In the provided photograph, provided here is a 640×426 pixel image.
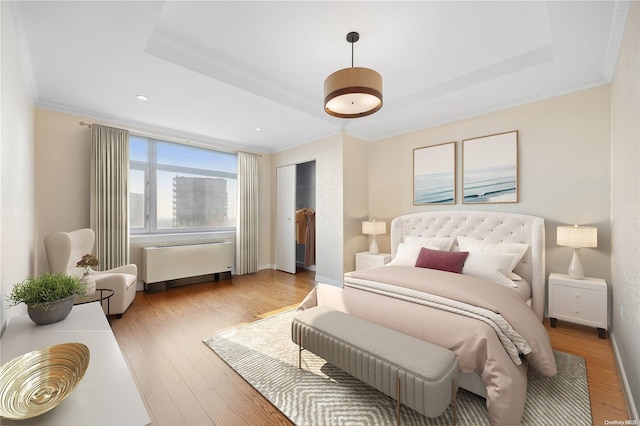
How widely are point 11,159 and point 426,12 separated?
10.4 feet

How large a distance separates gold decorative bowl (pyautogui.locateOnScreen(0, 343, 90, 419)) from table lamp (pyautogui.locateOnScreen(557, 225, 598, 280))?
3.79 metres

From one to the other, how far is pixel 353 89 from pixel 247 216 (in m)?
3.80

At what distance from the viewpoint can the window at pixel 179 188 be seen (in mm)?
4223

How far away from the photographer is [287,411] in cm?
163

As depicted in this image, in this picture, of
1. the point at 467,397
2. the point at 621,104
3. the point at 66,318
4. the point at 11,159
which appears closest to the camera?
the point at 66,318

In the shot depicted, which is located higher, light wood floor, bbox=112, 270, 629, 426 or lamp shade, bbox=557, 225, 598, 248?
lamp shade, bbox=557, 225, 598, 248

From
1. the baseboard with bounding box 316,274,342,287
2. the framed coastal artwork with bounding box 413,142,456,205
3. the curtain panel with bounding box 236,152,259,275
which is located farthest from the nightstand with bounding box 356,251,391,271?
the curtain panel with bounding box 236,152,259,275

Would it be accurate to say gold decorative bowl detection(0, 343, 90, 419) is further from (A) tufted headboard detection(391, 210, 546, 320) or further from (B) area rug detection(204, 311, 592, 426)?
(A) tufted headboard detection(391, 210, 546, 320)

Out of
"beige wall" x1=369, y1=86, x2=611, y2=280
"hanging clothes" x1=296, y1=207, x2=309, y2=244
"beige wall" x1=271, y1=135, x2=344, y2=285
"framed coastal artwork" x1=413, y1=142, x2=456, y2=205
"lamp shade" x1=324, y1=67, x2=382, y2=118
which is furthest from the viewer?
"hanging clothes" x1=296, y1=207, x2=309, y2=244

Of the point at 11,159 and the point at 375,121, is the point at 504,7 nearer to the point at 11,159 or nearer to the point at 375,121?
the point at 375,121

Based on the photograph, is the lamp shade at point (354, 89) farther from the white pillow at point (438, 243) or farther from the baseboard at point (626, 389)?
the baseboard at point (626, 389)

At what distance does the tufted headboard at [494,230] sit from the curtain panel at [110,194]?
13.0ft

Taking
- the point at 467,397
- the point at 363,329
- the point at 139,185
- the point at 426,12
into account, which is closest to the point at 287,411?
the point at 363,329

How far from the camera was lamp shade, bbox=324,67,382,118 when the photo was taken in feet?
6.51
